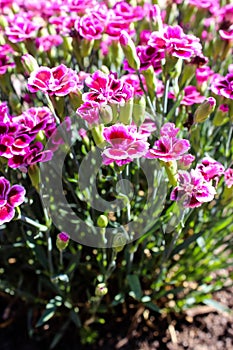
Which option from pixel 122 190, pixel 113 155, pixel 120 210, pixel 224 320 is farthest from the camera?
pixel 224 320

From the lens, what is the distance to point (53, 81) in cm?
86

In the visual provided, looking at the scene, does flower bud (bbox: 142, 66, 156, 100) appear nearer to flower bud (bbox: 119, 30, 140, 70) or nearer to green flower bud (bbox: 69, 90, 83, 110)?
flower bud (bbox: 119, 30, 140, 70)

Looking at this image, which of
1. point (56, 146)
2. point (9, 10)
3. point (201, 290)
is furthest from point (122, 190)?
point (9, 10)

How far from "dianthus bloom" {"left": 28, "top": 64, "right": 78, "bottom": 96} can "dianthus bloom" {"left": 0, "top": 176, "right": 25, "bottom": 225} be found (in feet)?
0.59

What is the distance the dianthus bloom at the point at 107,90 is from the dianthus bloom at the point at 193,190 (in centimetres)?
18

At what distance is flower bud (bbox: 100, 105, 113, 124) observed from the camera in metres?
0.81

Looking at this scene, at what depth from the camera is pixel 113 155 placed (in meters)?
0.76

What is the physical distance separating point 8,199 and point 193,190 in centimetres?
33

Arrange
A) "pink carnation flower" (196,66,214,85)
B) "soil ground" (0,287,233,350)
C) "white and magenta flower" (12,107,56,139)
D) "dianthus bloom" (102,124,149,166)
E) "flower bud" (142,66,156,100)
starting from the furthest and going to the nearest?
"soil ground" (0,287,233,350)
"pink carnation flower" (196,66,214,85)
"flower bud" (142,66,156,100)
"white and magenta flower" (12,107,56,139)
"dianthus bloom" (102,124,149,166)

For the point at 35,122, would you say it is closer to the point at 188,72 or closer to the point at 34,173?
the point at 34,173

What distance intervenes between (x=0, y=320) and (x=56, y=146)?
68 centimetres

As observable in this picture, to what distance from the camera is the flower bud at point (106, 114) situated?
81cm

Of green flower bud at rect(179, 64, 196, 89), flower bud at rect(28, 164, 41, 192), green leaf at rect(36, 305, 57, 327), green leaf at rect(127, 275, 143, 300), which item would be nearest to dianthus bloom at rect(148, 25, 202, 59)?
green flower bud at rect(179, 64, 196, 89)

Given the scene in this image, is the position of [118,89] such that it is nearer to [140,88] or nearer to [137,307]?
[140,88]
